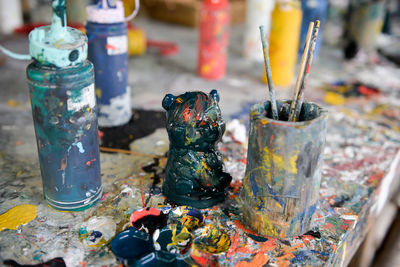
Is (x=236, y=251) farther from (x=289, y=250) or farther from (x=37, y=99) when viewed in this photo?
(x=37, y=99)

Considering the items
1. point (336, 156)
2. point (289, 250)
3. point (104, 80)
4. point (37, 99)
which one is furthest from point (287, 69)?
point (37, 99)

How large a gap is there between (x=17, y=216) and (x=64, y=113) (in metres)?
0.38

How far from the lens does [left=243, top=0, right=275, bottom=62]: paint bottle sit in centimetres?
296

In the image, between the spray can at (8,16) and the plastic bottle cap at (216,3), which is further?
the spray can at (8,16)

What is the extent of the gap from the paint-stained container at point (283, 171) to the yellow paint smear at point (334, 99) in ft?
4.04

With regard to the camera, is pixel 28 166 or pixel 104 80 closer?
pixel 28 166

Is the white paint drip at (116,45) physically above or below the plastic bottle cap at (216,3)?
below

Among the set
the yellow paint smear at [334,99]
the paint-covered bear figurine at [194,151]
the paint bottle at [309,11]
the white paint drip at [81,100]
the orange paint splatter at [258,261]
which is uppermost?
the paint bottle at [309,11]

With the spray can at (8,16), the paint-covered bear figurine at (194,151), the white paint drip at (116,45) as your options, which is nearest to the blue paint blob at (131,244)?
the paint-covered bear figurine at (194,151)

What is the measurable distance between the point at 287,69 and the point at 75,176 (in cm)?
174

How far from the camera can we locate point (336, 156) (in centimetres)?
179

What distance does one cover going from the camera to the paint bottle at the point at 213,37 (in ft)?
8.14

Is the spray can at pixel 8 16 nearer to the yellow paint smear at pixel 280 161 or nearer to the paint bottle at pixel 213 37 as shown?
the paint bottle at pixel 213 37

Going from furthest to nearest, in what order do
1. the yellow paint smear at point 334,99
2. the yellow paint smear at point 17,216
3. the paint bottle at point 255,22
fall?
the paint bottle at point 255,22 → the yellow paint smear at point 334,99 → the yellow paint smear at point 17,216
